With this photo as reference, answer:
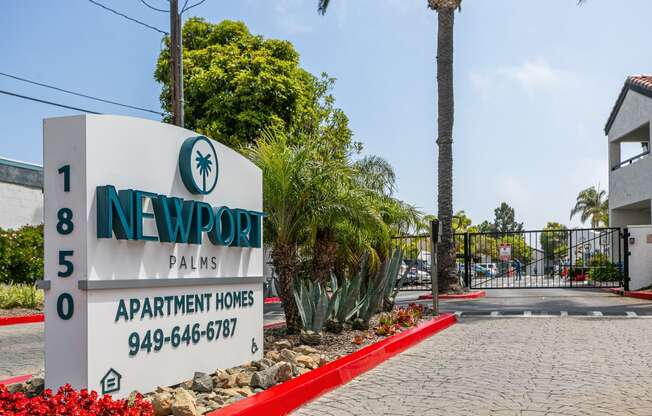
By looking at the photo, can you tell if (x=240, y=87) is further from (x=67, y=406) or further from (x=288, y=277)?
(x=67, y=406)

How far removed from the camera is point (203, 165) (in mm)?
7469

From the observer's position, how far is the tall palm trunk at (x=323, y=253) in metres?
12.0

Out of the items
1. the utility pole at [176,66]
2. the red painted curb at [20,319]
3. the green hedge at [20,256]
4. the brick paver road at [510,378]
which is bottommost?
the red painted curb at [20,319]

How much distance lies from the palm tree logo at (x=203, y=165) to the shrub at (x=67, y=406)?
2.83 m

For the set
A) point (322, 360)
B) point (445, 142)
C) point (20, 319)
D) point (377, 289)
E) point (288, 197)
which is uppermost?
point (445, 142)

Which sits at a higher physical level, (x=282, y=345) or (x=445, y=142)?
(x=445, y=142)

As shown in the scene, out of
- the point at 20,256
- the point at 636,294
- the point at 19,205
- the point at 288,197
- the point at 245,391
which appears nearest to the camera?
the point at 245,391

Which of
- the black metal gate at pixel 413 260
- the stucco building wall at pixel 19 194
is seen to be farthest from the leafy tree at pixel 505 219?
the stucco building wall at pixel 19 194

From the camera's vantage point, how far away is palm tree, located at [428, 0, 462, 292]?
22.7 metres

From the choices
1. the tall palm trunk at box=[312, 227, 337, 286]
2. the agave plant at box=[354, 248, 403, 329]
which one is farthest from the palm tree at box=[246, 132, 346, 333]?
the agave plant at box=[354, 248, 403, 329]

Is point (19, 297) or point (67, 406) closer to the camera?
point (67, 406)

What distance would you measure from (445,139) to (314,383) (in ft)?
55.4

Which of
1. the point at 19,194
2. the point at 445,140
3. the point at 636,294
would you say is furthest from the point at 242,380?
the point at 19,194

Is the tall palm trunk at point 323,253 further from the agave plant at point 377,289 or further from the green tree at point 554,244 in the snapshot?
the green tree at point 554,244
